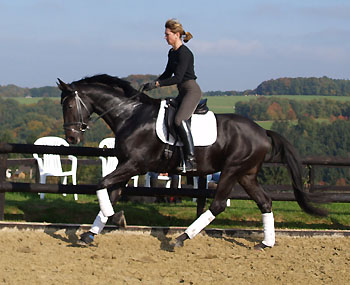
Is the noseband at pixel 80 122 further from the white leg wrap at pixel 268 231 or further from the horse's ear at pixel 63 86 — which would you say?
the white leg wrap at pixel 268 231

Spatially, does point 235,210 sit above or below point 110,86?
below

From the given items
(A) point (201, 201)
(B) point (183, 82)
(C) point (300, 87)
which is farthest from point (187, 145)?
(C) point (300, 87)

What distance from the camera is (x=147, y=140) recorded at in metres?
7.04

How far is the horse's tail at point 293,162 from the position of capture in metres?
7.59

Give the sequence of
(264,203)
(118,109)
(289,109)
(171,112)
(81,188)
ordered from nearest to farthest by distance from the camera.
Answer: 1. (171,112)
2. (118,109)
3. (264,203)
4. (81,188)
5. (289,109)

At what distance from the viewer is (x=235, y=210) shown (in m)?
10.4

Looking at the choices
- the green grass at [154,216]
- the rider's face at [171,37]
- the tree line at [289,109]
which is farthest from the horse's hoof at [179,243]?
the tree line at [289,109]

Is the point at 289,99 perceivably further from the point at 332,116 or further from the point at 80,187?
the point at 80,187

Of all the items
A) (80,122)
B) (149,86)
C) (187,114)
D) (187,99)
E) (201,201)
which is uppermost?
(149,86)

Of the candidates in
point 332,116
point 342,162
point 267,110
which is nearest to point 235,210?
point 342,162

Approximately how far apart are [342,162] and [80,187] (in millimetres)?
4150

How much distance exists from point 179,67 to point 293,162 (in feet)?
6.92

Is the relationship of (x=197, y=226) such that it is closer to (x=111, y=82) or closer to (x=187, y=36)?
(x=111, y=82)

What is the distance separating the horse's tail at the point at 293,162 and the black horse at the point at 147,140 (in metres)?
0.17
